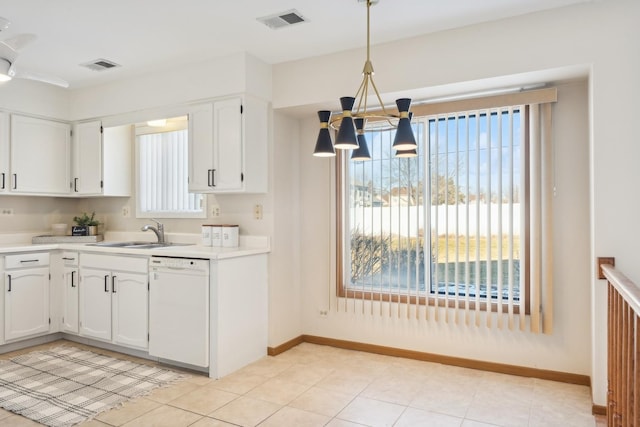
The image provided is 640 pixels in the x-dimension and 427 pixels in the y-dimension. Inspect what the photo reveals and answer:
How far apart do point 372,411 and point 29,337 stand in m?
3.38

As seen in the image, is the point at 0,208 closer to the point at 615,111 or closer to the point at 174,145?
the point at 174,145

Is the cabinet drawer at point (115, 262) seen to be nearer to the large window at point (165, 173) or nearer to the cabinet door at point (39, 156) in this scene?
the large window at point (165, 173)

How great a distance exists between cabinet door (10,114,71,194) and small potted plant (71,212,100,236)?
36 cm

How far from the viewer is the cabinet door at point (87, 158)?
4668mm

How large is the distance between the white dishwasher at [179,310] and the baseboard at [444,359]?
2.56ft

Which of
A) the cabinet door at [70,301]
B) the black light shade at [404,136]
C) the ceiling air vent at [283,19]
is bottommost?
the cabinet door at [70,301]

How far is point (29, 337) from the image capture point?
411cm

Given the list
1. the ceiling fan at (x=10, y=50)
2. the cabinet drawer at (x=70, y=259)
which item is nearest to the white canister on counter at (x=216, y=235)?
the cabinet drawer at (x=70, y=259)

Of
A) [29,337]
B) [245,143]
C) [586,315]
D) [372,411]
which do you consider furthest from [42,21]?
[586,315]

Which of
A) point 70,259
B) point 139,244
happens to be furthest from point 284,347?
point 70,259

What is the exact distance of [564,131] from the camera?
322 cm

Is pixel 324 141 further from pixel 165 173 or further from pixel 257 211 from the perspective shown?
pixel 165 173

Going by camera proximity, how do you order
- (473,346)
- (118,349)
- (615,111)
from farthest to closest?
(118,349) → (473,346) → (615,111)

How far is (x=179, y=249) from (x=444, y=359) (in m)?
2.43
